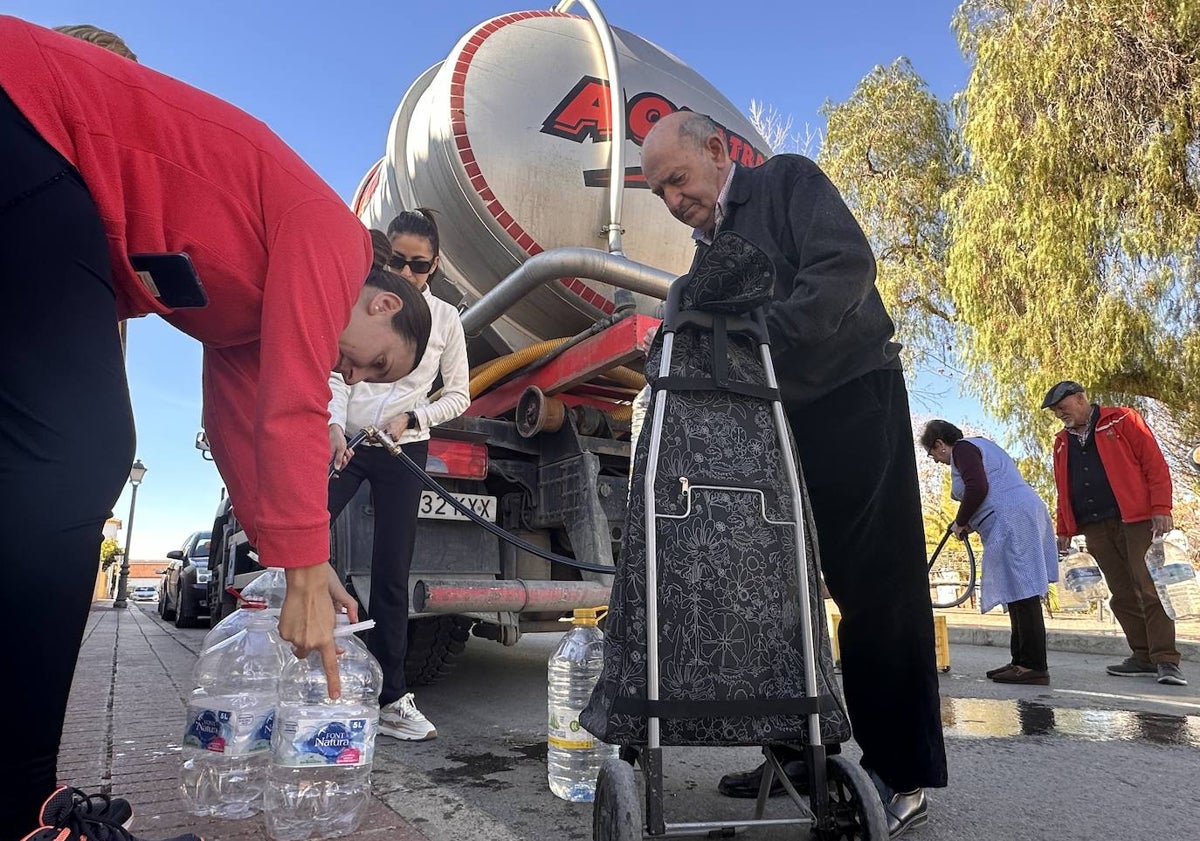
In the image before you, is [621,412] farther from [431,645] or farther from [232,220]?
[232,220]

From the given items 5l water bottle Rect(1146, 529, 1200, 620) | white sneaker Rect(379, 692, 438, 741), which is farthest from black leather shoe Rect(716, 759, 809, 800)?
5l water bottle Rect(1146, 529, 1200, 620)

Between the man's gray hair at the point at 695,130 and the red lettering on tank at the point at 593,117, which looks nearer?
the man's gray hair at the point at 695,130

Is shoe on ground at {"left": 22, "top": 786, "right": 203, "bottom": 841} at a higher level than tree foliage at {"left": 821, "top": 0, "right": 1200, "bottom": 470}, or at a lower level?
lower

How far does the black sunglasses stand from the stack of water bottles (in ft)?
4.59

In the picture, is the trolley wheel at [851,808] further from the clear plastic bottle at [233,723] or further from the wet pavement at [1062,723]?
the wet pavement at [1062,723]

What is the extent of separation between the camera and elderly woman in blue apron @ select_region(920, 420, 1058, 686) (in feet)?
15.8

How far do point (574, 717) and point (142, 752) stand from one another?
56.0 inches

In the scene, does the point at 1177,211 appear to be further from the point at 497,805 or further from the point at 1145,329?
the point at 497,805

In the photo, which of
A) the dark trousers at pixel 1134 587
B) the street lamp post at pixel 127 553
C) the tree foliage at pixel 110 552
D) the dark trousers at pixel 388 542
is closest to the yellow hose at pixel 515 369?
the dark trousers at pixel 388 542

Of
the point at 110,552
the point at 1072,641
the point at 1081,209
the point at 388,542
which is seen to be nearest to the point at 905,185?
the point at 1081,209

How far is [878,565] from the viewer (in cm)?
203

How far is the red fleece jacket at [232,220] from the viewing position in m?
1.28

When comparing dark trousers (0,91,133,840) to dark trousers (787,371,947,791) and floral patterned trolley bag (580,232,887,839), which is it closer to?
floral patterned trolley bag (580,232,887,839)

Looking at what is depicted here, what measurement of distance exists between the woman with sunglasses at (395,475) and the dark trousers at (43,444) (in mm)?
1666
